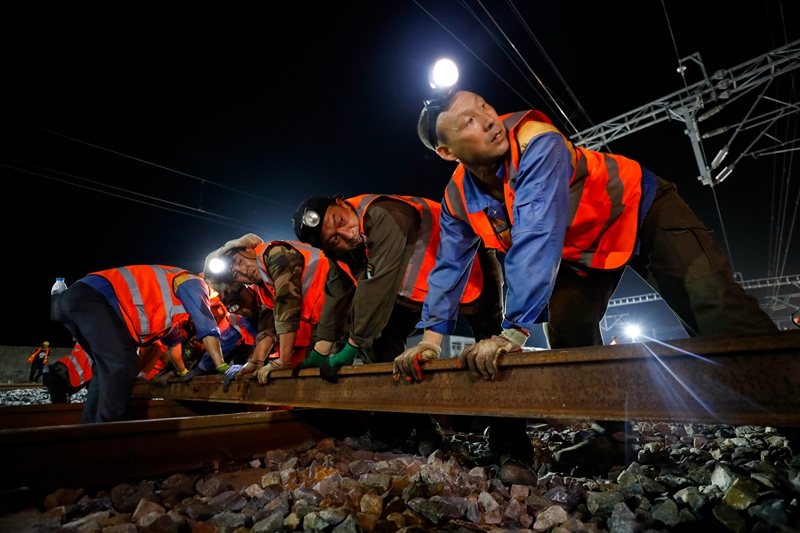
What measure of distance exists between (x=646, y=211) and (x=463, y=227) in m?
0.99

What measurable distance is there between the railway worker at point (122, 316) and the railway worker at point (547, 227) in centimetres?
314

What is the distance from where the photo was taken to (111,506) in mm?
1638

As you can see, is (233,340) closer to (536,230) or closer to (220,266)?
(220,266)

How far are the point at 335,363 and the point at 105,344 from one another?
2.71m

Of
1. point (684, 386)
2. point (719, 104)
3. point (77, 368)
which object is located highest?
point (719, 104)

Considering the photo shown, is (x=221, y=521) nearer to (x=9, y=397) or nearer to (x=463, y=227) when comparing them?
(x=463, y=227)

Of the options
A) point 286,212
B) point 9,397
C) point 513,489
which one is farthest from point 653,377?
point 286,212

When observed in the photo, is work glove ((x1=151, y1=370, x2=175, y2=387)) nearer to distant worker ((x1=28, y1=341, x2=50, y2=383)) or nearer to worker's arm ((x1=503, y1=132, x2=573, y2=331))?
worker's arm ((x1=503, y1=132, x2=573, y2=331))

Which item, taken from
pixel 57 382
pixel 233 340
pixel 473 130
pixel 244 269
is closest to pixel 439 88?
pixel 473 130

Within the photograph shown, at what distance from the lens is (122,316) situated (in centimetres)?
403

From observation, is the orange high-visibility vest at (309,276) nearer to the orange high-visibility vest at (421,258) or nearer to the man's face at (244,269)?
the man's face at (244,269)

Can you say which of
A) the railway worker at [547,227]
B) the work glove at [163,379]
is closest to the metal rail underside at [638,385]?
the railway worker at [547,227]

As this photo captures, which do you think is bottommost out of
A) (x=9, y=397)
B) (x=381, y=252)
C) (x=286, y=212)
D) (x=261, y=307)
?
(x=9, y=397)

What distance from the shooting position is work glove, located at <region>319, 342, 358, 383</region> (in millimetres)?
2488
